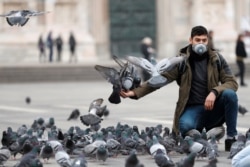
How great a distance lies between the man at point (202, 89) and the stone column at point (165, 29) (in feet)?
105

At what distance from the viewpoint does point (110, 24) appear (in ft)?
149

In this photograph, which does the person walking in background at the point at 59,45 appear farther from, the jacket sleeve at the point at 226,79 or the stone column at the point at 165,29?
the jacket sleeve at the point at 226,79

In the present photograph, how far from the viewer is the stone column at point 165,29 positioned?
1768 inches

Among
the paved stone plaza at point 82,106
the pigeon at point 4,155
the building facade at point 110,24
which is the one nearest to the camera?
the pigeon at point 4,155

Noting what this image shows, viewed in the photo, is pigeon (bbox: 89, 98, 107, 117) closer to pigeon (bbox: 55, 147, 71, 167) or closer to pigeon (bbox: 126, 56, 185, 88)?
pigeon (bbox: 126, 56, 185, 88)

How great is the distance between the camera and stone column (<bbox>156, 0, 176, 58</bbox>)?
44906 millimetres

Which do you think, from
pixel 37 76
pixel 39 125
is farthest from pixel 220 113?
pixel 37 76

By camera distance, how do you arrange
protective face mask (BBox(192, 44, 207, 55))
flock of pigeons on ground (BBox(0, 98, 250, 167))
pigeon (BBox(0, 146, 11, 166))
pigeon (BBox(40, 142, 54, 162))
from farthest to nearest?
protective face mask (BBox(192, 44, 207, 55)) → pigeon (BBox(40, 142, 54, 162)) → flock of pigeons on ground (BBox(0, 98, 250, 167)) → pigeon (BBox(0, 146, 11, 166))

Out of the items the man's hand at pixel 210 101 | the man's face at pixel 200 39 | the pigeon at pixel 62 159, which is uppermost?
the man's face at pixel 200 39

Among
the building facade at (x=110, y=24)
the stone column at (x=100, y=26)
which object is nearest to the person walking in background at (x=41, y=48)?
the building facade at (x=110, y=24)

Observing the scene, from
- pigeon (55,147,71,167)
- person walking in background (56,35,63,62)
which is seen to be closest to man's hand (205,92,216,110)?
pigeon (55,147,71,167)

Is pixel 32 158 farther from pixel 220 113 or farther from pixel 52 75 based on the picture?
pixel 52 75

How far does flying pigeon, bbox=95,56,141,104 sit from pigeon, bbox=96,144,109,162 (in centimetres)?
73

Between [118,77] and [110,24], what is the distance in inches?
1328
